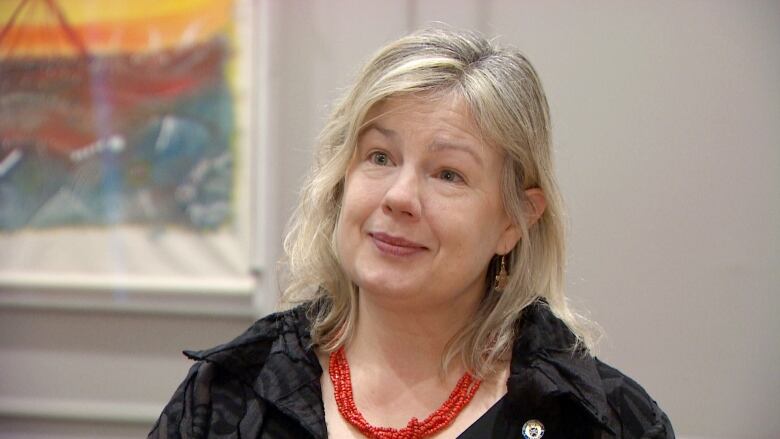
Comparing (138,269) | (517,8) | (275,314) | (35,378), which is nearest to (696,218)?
(517,8)

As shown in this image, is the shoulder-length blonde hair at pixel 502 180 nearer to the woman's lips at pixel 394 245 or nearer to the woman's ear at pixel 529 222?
the woman's ear at pixel 529 222

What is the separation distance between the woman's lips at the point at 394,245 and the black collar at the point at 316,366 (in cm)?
25

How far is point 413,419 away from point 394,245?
0.94ft

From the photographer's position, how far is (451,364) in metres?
1.52

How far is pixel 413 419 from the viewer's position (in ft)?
4.72

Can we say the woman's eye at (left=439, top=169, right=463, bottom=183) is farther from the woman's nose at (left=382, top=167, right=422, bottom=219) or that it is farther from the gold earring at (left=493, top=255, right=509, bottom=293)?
the gold earring at (left=493, top=255, right=509, bottom=293)

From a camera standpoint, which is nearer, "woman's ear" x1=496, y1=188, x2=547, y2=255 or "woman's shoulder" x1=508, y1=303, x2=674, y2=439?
"woman's shoulder" x1=508, y1=303, x2=674, y2=439

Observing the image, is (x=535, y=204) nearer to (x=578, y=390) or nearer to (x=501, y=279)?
(x=501, y=279)

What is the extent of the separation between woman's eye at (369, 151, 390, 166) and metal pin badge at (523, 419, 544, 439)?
1.56 feet

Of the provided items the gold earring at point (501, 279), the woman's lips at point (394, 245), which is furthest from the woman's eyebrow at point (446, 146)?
the gold earring at point (501, 279)

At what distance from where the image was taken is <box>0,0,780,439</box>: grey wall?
101 inches

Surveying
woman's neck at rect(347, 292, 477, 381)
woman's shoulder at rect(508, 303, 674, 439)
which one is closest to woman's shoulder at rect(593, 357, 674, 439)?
woman's shoulder at rect(508, 303, 674, 439)

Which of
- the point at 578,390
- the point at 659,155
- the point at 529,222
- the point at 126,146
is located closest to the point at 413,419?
the point at 578,390

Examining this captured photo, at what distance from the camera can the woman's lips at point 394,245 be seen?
1.40m
